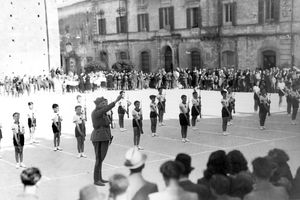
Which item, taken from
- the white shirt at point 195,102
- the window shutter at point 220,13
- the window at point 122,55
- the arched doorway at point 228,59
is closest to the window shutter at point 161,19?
the window at point 122,55

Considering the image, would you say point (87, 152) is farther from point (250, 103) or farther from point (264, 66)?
point (264, 66)

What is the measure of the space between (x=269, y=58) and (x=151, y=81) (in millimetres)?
7063

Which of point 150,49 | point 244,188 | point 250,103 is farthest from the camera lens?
point 150,49

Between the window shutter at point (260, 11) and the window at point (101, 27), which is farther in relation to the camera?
the window at point (101, 27)

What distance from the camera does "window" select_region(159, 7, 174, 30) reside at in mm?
30391

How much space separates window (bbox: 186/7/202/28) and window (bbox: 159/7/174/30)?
113cm

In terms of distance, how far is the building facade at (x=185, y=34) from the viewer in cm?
2566

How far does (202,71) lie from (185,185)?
76.0 ft

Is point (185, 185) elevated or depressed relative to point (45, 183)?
elevated

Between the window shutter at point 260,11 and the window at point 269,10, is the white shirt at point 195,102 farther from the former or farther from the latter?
the window shutter at point 260,11

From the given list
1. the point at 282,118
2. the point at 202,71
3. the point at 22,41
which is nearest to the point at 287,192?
the point at 282,118

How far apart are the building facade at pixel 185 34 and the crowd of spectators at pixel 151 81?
5.80 ft

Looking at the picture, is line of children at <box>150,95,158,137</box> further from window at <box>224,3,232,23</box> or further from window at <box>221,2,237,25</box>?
window at <box>224,3,232,23</box>

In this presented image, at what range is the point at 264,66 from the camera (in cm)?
2761
